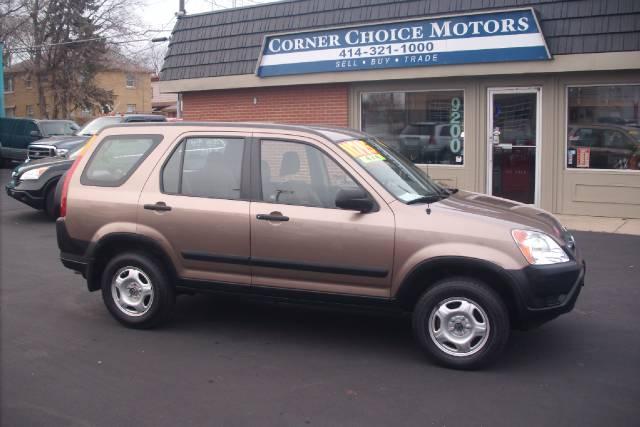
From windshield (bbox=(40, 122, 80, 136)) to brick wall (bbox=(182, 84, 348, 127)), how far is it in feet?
31.3

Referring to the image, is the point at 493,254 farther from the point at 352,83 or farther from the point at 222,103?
the point at 222,103

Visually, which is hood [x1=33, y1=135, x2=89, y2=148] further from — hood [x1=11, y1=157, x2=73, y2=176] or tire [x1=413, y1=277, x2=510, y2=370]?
tire [x1=413, y1=277, x2=510, y2=370]

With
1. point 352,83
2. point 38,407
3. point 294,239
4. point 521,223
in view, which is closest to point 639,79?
point 352,83

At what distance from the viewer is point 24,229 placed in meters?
11.5

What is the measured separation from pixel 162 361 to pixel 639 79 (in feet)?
29.3

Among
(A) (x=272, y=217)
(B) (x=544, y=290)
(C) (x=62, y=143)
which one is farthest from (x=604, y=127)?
(C) (x=62, y=143)

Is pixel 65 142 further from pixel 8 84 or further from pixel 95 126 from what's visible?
pixel 8 84

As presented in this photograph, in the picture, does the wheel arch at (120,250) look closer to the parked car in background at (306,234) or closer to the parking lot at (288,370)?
the parked car in background at (306,234)

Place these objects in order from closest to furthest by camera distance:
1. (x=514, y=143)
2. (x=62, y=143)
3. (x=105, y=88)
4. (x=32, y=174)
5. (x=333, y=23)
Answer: (x=32, y=174) < (x=514, y=143) < (x=333, y=23) < (x=62, y=143) < (x=105, y=88)

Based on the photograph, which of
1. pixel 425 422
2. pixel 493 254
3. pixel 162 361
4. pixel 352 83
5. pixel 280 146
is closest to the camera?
pixel 425 422

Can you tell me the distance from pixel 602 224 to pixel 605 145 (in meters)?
1.41

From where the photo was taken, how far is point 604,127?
38.0ft

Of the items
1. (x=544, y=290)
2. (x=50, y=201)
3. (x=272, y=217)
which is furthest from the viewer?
(x=50, y=201)

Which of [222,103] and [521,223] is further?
[222,103]
